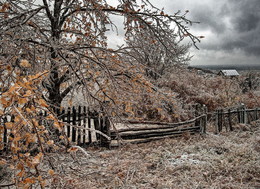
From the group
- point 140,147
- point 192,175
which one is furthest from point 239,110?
point 192,175

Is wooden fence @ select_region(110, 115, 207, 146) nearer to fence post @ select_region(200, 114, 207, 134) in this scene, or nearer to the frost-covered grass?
fence post @ select_region(200, 114, 207, 134)

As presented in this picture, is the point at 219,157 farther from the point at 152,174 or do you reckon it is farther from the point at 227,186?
the point at 152,174

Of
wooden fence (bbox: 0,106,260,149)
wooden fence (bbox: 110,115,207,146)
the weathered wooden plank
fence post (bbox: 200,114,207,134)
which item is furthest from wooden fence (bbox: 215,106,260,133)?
the weathered wooden plank

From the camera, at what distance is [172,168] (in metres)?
4.06

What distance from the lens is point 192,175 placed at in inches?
148

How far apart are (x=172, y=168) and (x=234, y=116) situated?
23.3 ft

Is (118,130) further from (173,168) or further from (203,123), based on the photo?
(203,123)

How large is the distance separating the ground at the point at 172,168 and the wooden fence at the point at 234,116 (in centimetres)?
206

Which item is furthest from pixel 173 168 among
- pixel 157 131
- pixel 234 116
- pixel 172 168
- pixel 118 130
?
pixel 234 116

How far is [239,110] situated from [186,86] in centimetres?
271

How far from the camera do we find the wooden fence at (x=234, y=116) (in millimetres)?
7734

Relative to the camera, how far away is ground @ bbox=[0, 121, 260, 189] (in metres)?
3.40

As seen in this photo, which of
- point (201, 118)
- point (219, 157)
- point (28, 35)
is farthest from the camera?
point (201, 118)

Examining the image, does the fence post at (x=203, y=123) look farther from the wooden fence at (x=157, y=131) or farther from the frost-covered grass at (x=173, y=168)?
the frost-covered grass at (x=173, y=168)
